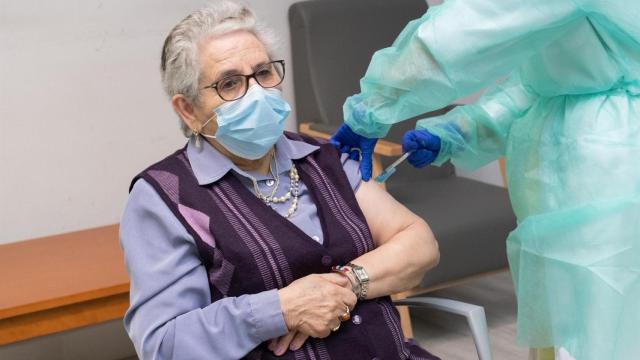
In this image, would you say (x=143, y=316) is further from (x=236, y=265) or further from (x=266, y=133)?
(x=266, y=133)

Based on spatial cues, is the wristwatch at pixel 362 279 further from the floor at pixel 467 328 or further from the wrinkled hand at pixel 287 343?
the floor at pixel 467 328

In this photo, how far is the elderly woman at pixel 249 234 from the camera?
1812 millimetres

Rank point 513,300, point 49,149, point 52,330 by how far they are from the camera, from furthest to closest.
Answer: point 513,300
point 49,149
point 52,330

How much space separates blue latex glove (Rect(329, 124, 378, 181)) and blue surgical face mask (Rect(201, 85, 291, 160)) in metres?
0.23

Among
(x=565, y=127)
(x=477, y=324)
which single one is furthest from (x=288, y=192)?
(x=565, y=127)

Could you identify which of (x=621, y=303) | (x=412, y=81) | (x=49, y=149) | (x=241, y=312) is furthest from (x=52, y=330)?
(x=621, y=303)

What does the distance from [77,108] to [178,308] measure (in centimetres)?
182

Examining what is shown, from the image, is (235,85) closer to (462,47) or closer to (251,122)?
(251,122)

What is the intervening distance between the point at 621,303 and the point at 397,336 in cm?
49

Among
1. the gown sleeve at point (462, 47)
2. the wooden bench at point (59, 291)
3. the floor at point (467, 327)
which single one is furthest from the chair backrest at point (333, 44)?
the gown sleeve at point (462, 47)

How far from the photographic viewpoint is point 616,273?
172 centimetres

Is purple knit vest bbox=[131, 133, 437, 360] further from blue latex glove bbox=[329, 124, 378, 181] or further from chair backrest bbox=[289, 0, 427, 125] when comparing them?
chair backrest bbox=[289, 0, 427, 125]

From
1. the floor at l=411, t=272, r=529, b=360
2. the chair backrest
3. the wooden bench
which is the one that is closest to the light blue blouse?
the wooden bench

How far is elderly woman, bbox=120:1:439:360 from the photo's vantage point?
71.4 inches
